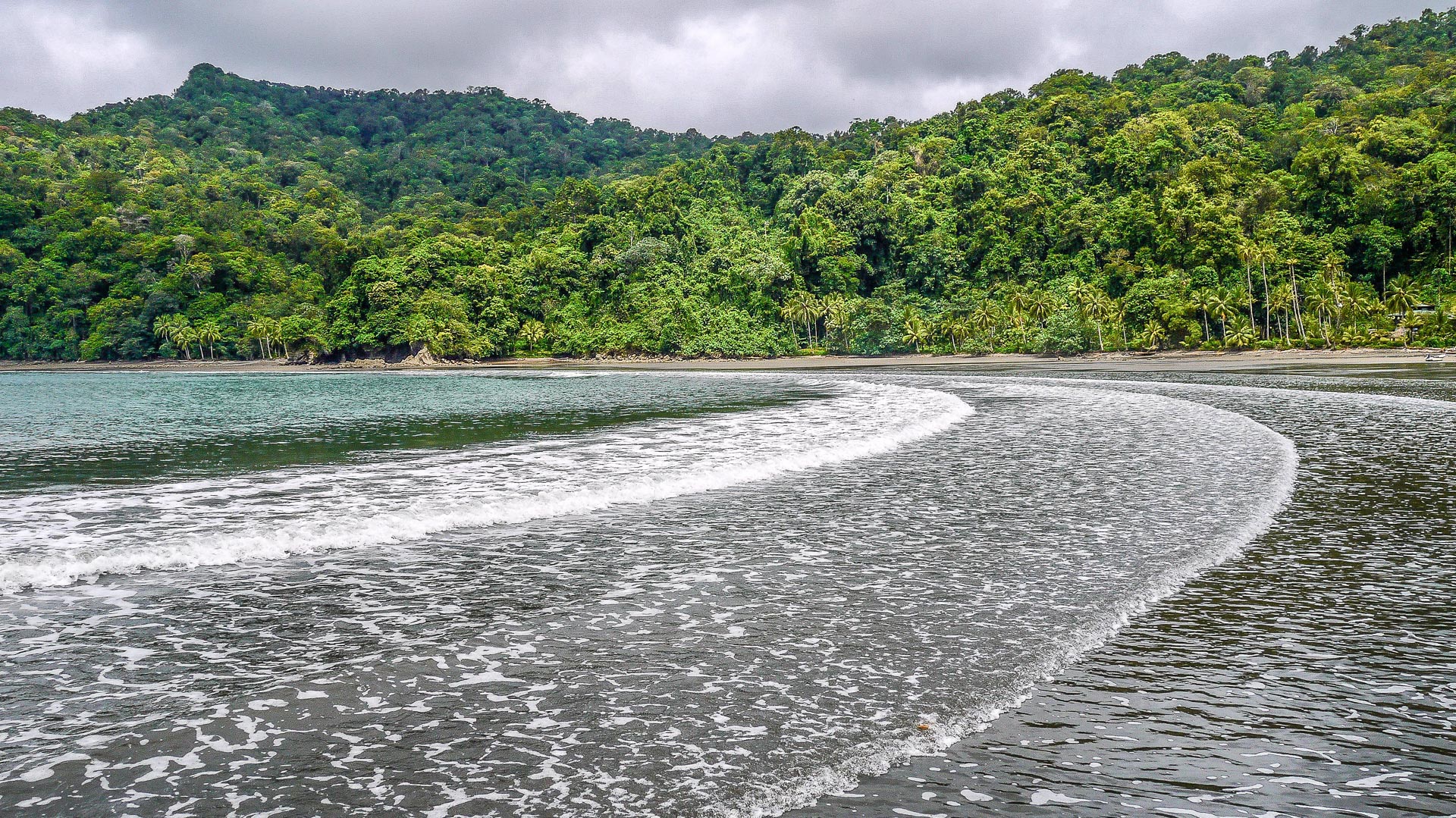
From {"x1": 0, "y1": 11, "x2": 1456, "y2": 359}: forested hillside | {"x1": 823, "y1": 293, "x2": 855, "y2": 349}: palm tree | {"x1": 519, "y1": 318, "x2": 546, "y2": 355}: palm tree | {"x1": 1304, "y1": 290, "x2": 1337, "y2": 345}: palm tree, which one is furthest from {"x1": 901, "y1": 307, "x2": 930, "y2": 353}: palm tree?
{"x1": 519, "y1": 318, "x2": 546, "y2": 355}: palm tree

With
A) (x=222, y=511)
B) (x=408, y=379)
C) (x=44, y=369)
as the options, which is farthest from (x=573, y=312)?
(x=222, y=511)

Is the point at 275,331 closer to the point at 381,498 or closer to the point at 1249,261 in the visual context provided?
the point at 1249,261

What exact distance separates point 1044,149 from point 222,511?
120922 millimetres

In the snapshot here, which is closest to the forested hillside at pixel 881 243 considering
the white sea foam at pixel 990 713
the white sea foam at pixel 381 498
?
the white sea foam at pixel 381 498

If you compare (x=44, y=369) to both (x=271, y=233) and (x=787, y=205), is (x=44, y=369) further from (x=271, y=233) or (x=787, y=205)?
(x=787, y=205)

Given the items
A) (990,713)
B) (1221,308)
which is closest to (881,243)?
(1221,308)

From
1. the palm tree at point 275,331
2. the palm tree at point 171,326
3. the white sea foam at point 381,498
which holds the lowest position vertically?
the white sea foam at point 381,498

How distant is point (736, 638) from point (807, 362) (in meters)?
90.6

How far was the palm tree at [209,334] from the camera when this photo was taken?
11669cm

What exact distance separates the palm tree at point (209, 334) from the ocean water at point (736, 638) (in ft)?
372

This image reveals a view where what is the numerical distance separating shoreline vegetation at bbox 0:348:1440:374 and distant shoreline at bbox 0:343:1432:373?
0.24 ft

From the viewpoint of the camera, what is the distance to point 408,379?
74.2 metres

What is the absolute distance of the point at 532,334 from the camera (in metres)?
115

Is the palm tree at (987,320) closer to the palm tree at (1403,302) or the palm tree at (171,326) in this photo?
the palm tree at (1403,302)
